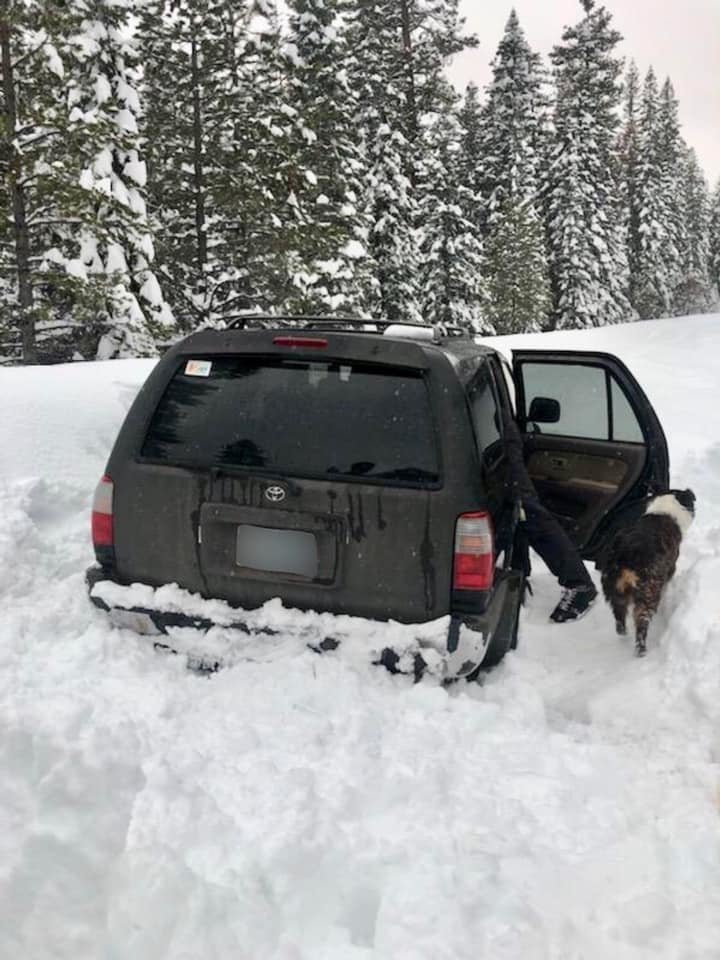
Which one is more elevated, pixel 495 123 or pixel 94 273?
pixel 495 123

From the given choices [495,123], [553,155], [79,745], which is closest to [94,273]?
[79,745]

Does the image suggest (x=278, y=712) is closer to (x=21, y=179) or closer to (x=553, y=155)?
(x=21, y=179)

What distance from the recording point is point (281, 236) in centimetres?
1927

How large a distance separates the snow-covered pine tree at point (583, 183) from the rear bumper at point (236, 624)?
129 ft

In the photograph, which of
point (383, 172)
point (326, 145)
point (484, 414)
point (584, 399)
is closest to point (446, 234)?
point (383, 172)

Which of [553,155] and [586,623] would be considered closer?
[586,623]

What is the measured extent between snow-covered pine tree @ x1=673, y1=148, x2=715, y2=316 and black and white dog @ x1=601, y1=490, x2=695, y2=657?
180 feet

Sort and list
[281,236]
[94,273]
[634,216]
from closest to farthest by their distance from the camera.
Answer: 1. [94,273]
2. [281,236]
3. [634,216]

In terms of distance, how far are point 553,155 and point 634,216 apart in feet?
51.9

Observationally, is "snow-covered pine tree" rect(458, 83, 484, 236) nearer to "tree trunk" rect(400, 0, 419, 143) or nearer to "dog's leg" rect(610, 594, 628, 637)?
"tree trunk" rect(400, 0, 419, 143)

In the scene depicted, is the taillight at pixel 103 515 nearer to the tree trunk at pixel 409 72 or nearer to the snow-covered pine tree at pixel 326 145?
the snow-covered pine tree at pixel 326 145

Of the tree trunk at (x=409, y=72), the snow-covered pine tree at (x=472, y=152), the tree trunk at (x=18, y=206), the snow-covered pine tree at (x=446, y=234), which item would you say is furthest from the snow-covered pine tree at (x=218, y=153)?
the snow-covered pine tree at (x=472, y=152)

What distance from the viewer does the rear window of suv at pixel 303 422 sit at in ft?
10.9

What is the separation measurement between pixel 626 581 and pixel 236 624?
7.95 ft
